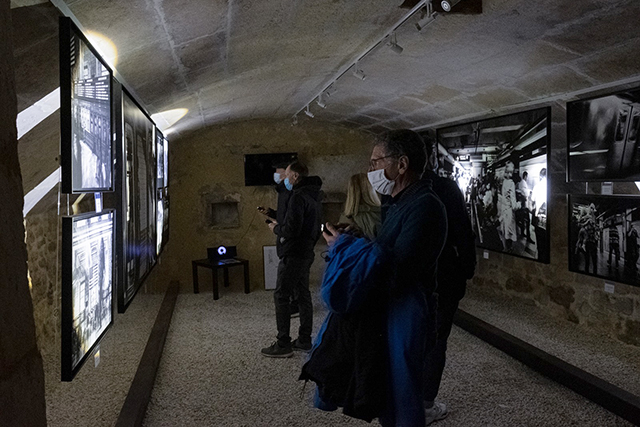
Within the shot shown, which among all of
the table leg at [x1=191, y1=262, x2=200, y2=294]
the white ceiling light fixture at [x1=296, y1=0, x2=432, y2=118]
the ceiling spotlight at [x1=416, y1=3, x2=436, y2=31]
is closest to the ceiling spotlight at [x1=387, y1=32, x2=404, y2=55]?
the white ceiling light fixture at [x1=296, y1=0, x2=432, y2=118]

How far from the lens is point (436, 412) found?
3117 millimetres

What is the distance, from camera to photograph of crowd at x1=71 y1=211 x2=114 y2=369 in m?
1.80

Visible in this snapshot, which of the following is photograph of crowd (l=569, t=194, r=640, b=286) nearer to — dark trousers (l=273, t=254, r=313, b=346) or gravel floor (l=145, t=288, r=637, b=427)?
gravel floor (l=145, t=288, r=637, b=427)

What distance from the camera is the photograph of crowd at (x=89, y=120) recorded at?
67.5 inches

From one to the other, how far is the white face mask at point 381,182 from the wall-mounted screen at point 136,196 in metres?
1.26

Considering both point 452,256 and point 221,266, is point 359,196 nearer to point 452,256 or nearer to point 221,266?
point 452,256

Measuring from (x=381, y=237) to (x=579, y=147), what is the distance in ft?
10.4

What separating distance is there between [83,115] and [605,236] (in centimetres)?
398

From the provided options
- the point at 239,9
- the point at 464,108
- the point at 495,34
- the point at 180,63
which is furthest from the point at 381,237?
the point at 464,108

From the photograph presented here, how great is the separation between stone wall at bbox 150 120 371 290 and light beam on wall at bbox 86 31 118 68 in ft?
16.0

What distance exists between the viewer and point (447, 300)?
288 cm

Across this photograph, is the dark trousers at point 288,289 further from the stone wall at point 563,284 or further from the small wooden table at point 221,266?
the small wooden table at point 221,266

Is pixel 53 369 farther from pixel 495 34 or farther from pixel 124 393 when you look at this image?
pixel 495 34

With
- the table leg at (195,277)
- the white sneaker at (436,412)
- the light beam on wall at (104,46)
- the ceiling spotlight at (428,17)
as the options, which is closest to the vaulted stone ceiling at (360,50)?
the light beam on wall at (104,46)
